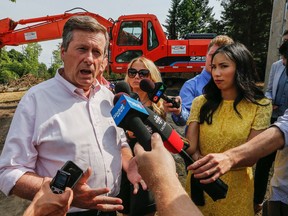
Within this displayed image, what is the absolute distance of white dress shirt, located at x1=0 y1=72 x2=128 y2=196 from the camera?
1596mm

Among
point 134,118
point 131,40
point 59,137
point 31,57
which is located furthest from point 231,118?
point 31,57

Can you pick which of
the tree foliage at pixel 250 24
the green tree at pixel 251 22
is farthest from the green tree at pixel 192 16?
the green tree at pixel 251 22

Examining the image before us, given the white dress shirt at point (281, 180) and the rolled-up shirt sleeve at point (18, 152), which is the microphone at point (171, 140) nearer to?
the rolled-up shirt sleeve at point (18, 152)

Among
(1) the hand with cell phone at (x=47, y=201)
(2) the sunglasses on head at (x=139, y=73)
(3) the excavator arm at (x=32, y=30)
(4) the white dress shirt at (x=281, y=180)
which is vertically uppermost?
(3) the excavator arm at (x=32, y=30)

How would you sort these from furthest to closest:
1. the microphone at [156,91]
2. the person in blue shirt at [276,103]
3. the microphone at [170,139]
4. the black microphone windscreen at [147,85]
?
1. the person in blue shirt at [276,103]
2. the black microphone windscreen at [147,85]
3. the microphone at [156,91]
4. the microphone at [170,139]

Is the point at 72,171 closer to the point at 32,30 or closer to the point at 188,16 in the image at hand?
the point at 32,30

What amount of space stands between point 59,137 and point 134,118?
2.13 ft

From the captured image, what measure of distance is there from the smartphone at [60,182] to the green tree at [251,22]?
717 inches

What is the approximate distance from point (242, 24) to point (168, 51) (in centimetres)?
1083

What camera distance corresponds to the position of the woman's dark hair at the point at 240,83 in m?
2.14

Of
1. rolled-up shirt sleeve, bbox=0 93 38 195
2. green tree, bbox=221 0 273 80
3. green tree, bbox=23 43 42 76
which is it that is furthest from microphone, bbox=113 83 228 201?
green tree, bbox=23 43 42 76

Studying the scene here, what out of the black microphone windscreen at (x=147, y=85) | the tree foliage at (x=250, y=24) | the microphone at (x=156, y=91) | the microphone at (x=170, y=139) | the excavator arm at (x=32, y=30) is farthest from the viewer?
the tree foliage at (x=250, y=24)

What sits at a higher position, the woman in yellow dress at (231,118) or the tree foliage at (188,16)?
the tree foliage at (188,16)

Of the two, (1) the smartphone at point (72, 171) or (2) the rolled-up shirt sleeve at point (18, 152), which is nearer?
(1) the smartphone at point (72, 171)
